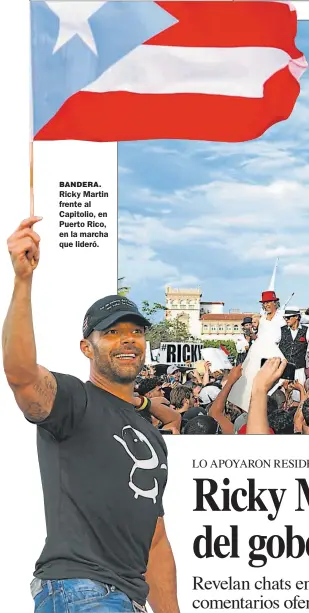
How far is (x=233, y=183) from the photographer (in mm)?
6332

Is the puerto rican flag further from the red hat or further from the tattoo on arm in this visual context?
the tattoo on arm

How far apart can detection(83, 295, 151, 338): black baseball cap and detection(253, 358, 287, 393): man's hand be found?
1.53 m

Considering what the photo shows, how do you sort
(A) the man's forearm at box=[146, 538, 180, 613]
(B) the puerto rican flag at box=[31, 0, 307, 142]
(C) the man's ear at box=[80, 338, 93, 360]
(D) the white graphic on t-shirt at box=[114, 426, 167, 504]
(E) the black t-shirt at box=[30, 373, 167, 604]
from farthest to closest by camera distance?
(B) the puerto rican flag at box=[31, 0, 307, 142] < (A) the man's forearm at box=[146, 538, 180, 613] < (C) the man's ear at box=[80, 338, 93, 360] < (D) the white graphic on t-shirt at box=[114, 426, 167, 504] < (E) the black t-shirt at box=[30, 373, 167, 604]

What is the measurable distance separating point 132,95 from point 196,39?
0.52 m

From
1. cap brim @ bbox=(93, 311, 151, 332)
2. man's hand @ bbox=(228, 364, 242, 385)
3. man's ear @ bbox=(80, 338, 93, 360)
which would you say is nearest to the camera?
cap brim @ bbox=(93, 311, 151, 332)

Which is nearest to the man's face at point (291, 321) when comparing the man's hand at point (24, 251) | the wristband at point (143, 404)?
the wristband at point (143, 404)

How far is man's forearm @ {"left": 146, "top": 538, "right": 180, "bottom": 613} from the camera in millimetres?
5309

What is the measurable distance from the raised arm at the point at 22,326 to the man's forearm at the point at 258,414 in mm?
2241

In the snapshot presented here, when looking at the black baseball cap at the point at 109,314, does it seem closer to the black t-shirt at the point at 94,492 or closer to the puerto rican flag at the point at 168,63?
the black t-shirt at the point at 94,492

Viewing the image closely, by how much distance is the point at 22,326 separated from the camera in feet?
13.7

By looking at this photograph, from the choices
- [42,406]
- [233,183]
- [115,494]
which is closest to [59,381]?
[42,406]

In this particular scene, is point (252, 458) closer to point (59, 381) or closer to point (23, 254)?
point (59, 381)

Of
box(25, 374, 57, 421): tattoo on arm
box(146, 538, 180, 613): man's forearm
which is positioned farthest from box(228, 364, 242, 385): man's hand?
box(25, 374, 57, 421): tattoo on arm

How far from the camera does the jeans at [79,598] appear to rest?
4383 millimetres
